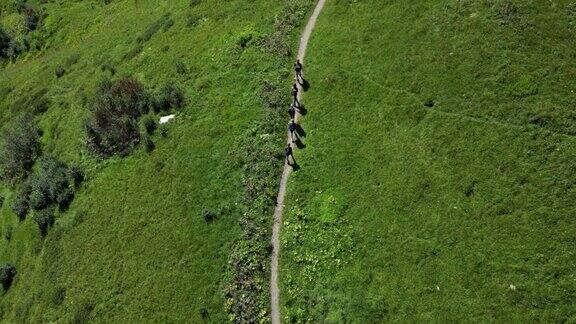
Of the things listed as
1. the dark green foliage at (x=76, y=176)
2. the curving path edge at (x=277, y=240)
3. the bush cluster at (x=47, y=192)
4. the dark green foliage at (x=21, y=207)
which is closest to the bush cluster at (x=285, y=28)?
the curving path edge at (x=277, y=240)

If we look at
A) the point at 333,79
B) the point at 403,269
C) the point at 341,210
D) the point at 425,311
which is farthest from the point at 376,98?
the point at 425,311

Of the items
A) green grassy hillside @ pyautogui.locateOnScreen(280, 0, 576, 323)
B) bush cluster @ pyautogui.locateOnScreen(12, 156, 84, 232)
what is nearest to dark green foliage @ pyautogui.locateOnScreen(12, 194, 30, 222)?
bush cluster @ pyautogui.locateOnScreen(12, 156, 84, 232)

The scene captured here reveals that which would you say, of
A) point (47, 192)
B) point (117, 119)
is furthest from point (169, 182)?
point (47, 192)

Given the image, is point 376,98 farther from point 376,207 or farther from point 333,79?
point 376,207

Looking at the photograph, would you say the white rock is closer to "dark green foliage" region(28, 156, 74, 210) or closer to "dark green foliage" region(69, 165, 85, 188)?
"dark green foliage" region(69, 165, 85, 188)

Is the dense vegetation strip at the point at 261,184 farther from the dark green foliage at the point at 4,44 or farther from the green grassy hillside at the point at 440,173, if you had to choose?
the dark green foliage at the point at 4,44

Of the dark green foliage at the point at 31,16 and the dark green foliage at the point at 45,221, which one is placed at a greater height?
the dark green foliage at the point at 31,16

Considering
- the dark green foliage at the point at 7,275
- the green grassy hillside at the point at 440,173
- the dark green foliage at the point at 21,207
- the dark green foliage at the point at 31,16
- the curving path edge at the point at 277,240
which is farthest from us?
the dark green foliage at the point at 31,16
